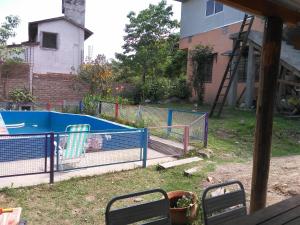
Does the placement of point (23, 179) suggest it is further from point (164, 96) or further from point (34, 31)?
point (34, 31)

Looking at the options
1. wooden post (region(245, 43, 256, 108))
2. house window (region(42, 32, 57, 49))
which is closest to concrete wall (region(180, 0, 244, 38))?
wooden post (region(245, 43, 256, 108))

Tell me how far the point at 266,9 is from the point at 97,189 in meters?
4.00

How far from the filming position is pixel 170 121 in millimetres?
10648

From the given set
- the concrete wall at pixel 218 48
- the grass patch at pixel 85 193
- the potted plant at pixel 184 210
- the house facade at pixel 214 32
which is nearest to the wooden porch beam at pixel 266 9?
the potted plant at pixel 184 210

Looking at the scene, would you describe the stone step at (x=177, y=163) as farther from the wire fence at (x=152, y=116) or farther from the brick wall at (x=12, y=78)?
the brick wall at (x=12, y=78)

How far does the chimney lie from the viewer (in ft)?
92.1

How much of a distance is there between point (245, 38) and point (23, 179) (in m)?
9.85

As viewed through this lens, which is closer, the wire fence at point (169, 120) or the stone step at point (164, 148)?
the stone step at point (164, 148)

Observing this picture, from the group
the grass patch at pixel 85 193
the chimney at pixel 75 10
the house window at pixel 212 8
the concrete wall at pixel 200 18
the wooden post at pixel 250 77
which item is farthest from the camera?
the chimney at pixel 75 10

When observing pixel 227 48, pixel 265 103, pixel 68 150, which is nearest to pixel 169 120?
pixel 68 150

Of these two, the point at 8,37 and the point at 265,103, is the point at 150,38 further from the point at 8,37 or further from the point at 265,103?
the point at 265,103

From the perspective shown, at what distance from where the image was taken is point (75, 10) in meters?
28.5

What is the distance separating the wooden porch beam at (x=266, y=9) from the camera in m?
3.39

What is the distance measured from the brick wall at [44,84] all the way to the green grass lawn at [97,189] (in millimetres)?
11744
